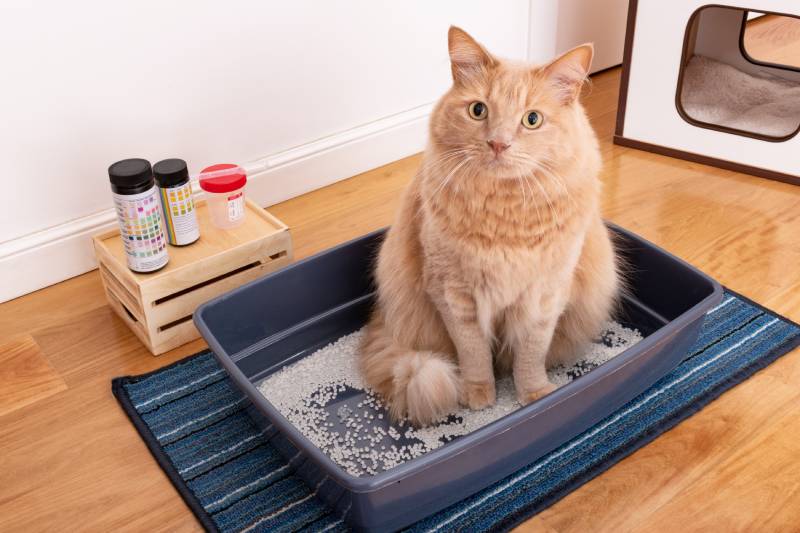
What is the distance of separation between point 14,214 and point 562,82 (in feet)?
4.33

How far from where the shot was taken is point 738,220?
2.08 meters

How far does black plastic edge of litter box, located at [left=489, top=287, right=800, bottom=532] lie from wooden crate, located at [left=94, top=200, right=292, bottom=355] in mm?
817

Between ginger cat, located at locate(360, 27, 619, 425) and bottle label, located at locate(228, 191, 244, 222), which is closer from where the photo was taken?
ginger cat, located at locate(360, 27, 619, 425)

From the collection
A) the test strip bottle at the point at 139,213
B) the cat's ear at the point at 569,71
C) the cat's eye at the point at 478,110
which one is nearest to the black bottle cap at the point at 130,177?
the test strip bottle at the point at 139,213

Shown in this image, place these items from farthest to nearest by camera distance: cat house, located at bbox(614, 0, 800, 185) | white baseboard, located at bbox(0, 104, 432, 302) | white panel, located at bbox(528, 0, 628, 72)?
white panel, located at bbox(528, 0, 628, 72), cat house, located at bbox(614, 0, 800, 185), white baseboard, located at bbox(0, 104, 432, 302)

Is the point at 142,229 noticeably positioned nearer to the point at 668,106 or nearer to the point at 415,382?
the point at 415,382

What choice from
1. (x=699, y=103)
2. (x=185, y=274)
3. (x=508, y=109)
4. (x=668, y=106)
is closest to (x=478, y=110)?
(x=508, y=109)

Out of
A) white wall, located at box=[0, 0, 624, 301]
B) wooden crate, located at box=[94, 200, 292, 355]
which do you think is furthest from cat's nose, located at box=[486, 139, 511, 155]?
white wall, located at box=[0, 0, 624, 301]

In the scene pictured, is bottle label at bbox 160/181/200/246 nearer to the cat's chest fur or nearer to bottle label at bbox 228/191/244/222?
bottle label at bbox 228/191/244/222

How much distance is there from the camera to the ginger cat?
1210mm

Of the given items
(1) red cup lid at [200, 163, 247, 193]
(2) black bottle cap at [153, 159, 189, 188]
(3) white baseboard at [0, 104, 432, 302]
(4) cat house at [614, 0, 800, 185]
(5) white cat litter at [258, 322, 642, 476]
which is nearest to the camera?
(5) white cat litter at [258, 322, 642, 476]

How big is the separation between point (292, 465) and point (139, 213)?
60 cm

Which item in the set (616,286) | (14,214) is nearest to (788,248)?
(616,286)

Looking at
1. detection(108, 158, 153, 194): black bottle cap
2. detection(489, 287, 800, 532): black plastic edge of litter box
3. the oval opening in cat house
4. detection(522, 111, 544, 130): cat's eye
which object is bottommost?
detection(489, 287, 800, 532): black plastic edge of litter box
